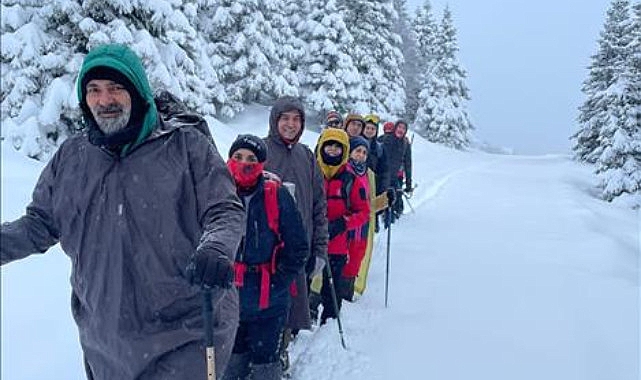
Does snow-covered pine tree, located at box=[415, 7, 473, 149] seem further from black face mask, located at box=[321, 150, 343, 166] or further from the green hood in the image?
the green hood

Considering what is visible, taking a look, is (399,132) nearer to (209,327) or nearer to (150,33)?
(150,33)

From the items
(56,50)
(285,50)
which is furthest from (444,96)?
(56,50)

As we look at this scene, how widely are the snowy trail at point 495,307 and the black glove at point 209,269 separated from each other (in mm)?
3104

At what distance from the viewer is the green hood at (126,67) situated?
238 cm

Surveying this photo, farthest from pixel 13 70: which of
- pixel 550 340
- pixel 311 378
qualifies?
pixel 550 340

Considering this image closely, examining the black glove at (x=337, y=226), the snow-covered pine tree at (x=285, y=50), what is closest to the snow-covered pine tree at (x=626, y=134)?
the snow-covered pine tree at (x=285, y=50)

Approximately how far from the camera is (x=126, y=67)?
2.40 metres

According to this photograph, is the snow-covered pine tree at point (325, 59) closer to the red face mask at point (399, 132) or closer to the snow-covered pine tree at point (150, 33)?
the snow-covered pine tree at point (150, 33)

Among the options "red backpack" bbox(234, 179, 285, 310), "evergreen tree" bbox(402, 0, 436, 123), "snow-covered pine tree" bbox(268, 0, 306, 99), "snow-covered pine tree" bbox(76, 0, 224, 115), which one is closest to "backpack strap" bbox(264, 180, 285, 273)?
"red backpack" bbox(234, 179, 285, 310)

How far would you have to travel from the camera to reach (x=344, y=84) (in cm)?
3102

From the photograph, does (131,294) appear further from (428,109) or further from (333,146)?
(428,109)

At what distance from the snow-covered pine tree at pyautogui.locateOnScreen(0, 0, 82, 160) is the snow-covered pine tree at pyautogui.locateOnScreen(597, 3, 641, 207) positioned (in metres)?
19.0

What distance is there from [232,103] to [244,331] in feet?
77.5

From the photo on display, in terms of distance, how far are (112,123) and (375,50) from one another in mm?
32950
